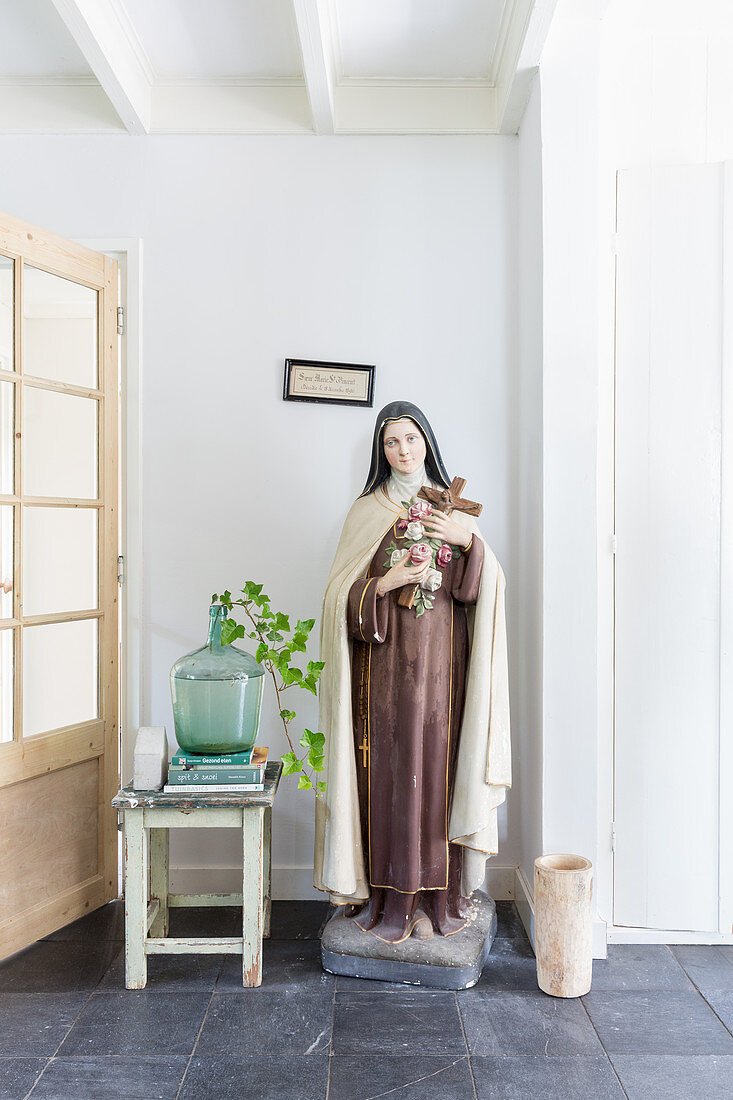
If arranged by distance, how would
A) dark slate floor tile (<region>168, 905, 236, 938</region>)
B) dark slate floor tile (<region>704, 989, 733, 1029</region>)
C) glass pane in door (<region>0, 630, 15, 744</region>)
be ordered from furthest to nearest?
dark slate floor tile (<region>168, 905, 236, 938</region>)
glass pane in door (<region>0, 630, 15, 744</region>)
dark slate floor tile (<region>704, 989, 733, 1029</region>)

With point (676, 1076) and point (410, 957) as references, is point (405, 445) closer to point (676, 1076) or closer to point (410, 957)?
point (410, 957)

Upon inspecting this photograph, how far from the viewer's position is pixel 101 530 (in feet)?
9.04

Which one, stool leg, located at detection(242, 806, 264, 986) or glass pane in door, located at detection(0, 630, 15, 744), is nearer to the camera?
stool leg, located at detection(242, 806, 264, 986)

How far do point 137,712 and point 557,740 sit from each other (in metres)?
1.43

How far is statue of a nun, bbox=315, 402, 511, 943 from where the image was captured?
2.25m

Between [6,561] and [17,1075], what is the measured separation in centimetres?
135

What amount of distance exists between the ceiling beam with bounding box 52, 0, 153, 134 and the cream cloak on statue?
159cm

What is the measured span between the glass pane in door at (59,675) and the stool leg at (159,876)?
47 cm

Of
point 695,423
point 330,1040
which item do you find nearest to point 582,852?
point 330,1040

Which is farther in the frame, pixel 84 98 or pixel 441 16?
pixel 84 98

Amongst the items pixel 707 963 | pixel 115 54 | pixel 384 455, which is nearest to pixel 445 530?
pixel 384 455

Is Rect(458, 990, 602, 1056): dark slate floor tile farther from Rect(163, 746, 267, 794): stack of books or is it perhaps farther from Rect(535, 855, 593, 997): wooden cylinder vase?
Rect(163, 746, 267, 794): stack of books

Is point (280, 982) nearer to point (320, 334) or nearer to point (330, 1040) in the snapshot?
point (330, 1040)

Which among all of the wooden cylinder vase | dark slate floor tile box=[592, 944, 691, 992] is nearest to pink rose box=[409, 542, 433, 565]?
the wooden cylinder vase
